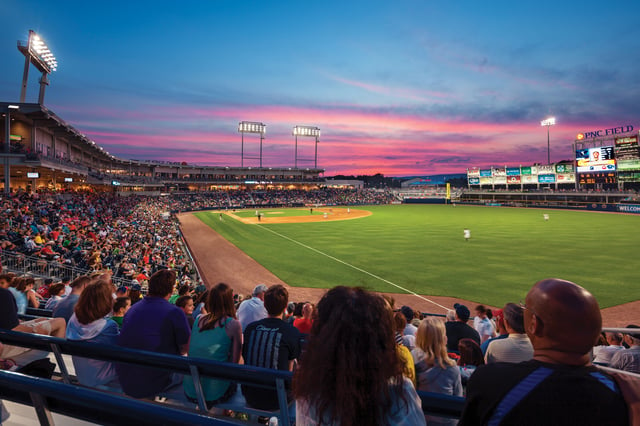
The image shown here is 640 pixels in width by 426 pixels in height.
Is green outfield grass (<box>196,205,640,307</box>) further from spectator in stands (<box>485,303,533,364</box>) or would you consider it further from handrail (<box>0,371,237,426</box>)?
handrail (<box>0,371,237,426</box>)

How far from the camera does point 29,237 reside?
15594 millimetres

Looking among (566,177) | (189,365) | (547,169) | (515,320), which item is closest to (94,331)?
(189,365)

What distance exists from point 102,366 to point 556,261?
24.8 metres

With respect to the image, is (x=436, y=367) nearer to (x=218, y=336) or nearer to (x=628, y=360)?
(x=218, y=336)

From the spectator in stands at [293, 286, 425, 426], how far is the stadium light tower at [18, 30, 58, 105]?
4610 cm

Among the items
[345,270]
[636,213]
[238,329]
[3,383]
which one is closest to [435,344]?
[238,329]

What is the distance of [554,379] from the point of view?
53.7 inches

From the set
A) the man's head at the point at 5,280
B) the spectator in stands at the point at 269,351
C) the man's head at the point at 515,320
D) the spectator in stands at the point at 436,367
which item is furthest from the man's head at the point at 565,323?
the man's head at the point at 5,280

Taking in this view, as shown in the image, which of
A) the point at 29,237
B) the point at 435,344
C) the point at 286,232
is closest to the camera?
the point at 435,344

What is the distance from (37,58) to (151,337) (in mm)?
45397

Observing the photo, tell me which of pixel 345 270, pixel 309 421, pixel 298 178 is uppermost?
pixel 298 178

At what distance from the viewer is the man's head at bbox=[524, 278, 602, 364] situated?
148cm

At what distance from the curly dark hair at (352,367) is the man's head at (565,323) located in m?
0.69

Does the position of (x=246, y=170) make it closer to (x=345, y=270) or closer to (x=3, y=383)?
(x=345, y=270)
